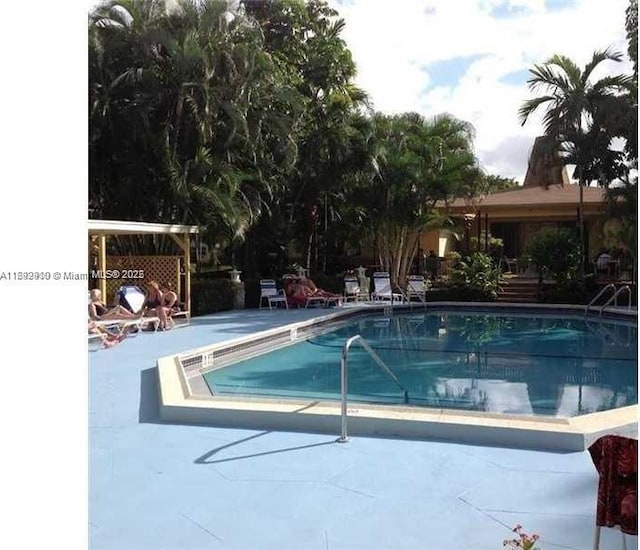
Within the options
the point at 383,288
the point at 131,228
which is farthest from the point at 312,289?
the point at 131,228

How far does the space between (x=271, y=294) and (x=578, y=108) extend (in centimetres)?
971

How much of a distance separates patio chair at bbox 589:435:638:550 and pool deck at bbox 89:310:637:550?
1.82 feet

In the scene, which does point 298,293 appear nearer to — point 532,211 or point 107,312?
point 107,312

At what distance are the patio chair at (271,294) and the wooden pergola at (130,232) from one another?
276 centimetres

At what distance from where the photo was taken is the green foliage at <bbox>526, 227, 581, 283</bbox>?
1853cm

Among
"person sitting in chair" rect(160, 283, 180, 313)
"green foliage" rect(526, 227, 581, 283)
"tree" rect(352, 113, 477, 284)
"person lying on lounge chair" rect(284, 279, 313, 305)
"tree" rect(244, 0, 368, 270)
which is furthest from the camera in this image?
"tree" rect(352, 113, 477, 284)

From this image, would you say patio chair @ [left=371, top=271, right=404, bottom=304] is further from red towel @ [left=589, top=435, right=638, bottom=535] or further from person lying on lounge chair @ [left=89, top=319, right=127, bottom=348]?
red towel @ [left=589, top=435, right=638, bottom=535]

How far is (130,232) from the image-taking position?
43.4 ft

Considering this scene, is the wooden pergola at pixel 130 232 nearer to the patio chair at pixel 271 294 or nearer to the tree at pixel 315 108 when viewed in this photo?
the patio chair at pixel 271 294

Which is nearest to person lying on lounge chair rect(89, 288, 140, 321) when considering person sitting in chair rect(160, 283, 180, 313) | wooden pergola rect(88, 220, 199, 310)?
person sitting in chair rect(160, 283, 180, 313)

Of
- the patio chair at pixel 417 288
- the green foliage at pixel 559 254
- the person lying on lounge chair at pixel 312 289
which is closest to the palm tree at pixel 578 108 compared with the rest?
the green foliage at pixel 559 254

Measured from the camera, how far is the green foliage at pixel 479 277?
19.3m

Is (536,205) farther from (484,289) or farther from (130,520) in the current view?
(130,520)
